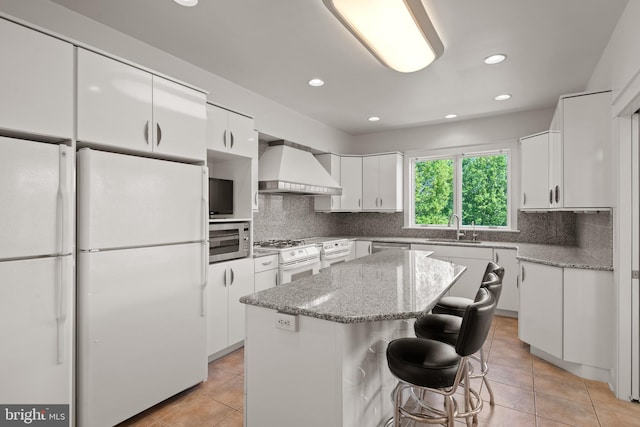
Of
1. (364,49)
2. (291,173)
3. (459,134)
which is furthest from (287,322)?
(459,134)

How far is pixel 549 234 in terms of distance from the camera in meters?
4.42

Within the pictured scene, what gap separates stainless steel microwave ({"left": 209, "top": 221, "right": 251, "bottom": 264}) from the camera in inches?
115

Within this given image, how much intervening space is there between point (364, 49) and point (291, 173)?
1.73 metres

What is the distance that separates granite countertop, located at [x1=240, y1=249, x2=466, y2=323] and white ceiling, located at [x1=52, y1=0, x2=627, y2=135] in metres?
1.78

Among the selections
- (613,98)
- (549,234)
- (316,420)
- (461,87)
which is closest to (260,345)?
(316,420)

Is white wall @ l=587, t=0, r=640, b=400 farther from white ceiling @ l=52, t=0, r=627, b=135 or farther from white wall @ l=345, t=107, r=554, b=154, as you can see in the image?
white wall @ l=345, t=107, r=554, b=154

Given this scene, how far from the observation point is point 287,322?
1.56m

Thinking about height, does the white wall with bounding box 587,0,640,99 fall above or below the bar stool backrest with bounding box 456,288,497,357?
above

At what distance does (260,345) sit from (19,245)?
1262 millimetres

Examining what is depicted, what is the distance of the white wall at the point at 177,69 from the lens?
6.92ft

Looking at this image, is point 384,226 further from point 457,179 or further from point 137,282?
point 137,282

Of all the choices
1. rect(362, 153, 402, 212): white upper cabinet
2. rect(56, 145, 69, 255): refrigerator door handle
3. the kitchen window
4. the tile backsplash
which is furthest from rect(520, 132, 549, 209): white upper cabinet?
rect(56, 145, 69, 255): refrigerator door handle

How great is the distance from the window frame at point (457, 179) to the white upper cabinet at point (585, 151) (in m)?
1.81

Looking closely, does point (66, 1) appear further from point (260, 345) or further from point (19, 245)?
point (260, 345)
